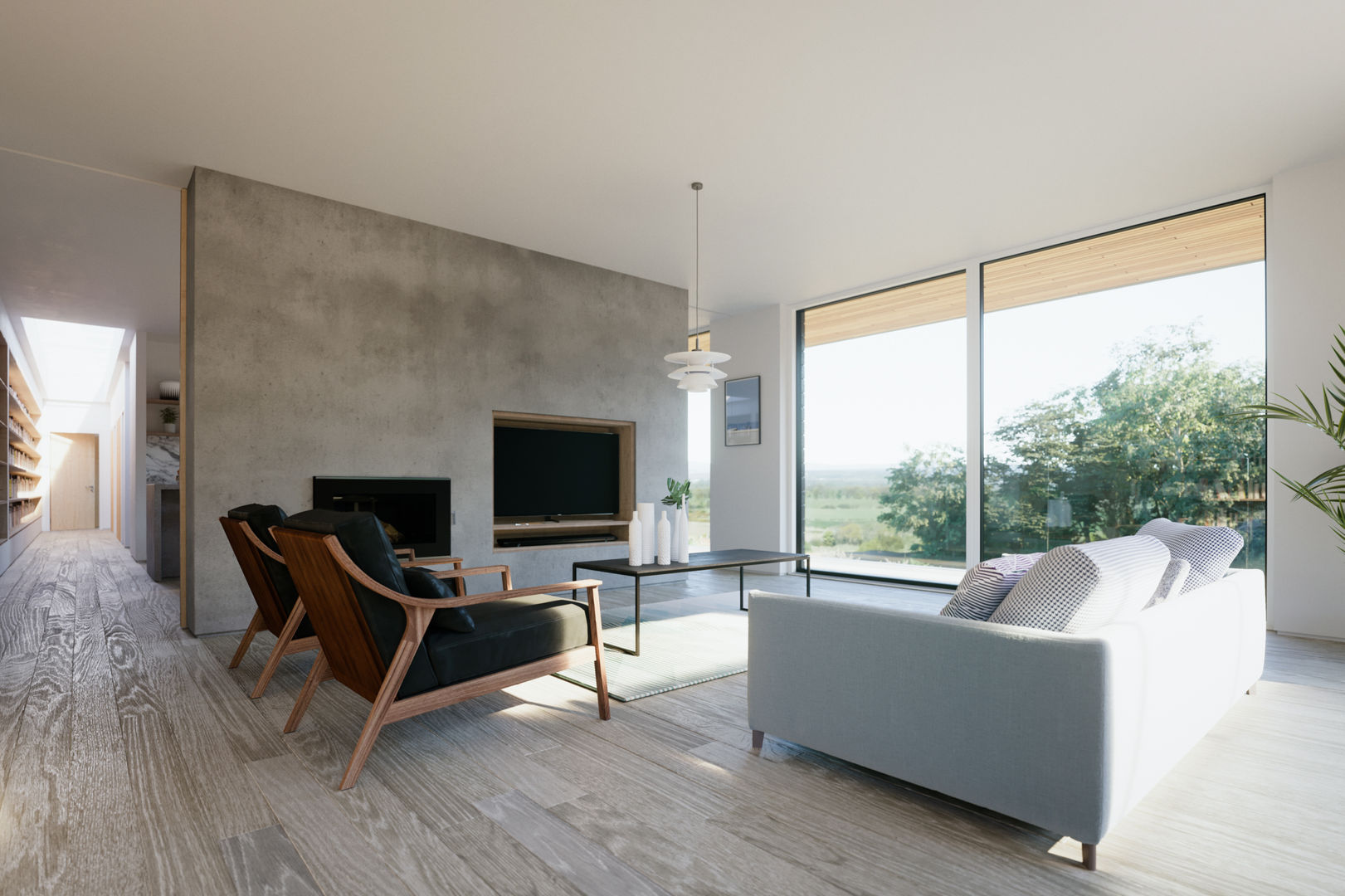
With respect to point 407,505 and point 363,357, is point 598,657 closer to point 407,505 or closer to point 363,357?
point 407,505

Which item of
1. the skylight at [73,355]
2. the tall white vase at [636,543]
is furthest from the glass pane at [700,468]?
the skylight at [73,355]

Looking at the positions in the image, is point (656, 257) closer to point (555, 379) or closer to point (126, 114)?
point (555, 379)

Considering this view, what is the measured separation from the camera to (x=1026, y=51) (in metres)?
3.30

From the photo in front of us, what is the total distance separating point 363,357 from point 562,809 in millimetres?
3931

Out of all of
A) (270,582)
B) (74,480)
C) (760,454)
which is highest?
(760,454)

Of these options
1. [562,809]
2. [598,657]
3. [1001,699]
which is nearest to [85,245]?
[598,657]

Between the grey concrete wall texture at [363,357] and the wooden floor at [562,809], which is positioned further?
the grey concrete wall texture at [363,357]

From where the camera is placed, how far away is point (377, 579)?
236 cm

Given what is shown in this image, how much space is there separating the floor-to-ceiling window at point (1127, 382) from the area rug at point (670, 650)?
2.59 meters

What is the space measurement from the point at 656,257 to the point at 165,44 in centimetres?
371

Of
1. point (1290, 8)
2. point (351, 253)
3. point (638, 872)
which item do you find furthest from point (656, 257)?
point (638, 872)

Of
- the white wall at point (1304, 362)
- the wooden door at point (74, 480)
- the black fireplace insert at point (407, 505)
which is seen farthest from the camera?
the wooden door at point (74, 480)

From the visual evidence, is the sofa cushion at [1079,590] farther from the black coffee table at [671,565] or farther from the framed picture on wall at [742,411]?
the framed picture on wall at [742,411]

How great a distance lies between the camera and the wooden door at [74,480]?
16.3 metres
